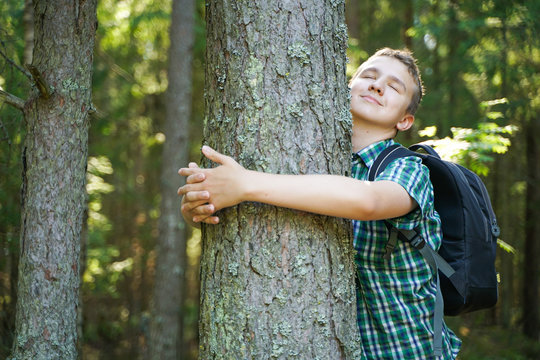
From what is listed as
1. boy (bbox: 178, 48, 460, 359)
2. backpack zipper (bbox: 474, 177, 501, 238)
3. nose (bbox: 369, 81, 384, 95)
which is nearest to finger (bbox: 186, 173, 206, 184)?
boy (bbox: 178, 48, 460, 359)

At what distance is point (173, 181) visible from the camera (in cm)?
725

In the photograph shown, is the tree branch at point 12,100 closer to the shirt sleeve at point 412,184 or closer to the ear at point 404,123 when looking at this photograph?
the shirt sleeve at point 412,184

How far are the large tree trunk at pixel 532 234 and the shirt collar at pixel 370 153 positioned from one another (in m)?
9.45

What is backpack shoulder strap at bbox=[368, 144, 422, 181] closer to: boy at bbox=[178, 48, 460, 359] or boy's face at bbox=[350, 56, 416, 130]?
boy at bbox=[178, 48, 460, 359]

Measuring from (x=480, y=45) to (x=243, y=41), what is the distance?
7.35 metres

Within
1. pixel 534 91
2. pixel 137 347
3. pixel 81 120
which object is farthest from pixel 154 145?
pixel 81 120

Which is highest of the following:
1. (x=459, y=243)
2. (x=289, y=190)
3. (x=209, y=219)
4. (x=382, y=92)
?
(x=382, y=92)

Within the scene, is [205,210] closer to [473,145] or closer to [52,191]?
[52,191]

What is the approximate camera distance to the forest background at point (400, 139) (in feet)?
23.6

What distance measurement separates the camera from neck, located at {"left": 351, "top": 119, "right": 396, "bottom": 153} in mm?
2486

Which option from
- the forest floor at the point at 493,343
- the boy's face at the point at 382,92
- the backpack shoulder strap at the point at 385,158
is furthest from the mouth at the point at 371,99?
the forest floor at the point at 493,343

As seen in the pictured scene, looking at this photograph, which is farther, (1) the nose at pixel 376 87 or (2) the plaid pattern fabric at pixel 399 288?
(1) the nose at pixel 376 87

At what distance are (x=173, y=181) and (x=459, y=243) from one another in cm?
560

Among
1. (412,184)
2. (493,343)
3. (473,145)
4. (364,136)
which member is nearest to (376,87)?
(364,136)
